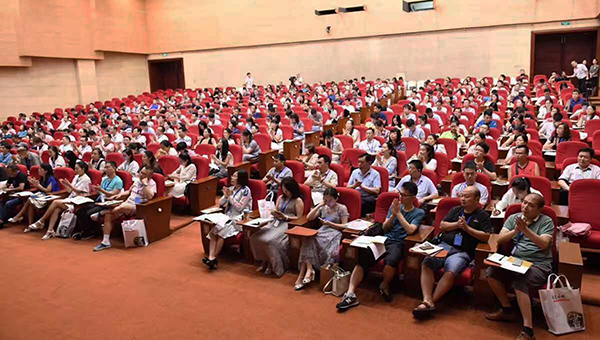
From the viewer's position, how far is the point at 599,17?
45.2ft

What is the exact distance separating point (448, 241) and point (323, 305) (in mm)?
1228

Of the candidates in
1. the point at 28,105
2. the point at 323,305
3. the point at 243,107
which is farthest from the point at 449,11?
the point at 28,105

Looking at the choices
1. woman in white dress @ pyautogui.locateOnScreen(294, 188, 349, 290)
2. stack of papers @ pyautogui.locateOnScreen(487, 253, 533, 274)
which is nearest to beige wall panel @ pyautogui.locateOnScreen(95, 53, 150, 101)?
woman in white dress @ pyautogui.locateOnScreen(294, 188, 349, 290)

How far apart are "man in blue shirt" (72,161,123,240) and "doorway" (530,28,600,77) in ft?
46.2

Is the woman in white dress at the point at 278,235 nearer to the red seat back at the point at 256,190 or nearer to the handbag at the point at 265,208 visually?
the handbag at the point at 265,208

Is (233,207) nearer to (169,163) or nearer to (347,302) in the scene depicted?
(347,302)

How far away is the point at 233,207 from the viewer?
5305 mm

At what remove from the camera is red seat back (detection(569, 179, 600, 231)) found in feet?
13.7

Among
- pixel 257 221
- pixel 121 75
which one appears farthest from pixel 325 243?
pixel 121 75

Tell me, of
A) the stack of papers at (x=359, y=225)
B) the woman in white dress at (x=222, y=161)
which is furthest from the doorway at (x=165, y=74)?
the stack of papers at (x=359, y=225)

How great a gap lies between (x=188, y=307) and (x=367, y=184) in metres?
2.49

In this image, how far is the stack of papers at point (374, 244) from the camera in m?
3.92

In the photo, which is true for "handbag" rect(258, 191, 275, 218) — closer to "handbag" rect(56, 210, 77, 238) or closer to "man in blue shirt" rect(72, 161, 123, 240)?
"man in blue shirt" rect(72, 161, 123, 240)

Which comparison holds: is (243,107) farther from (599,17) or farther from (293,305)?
(599,17)
